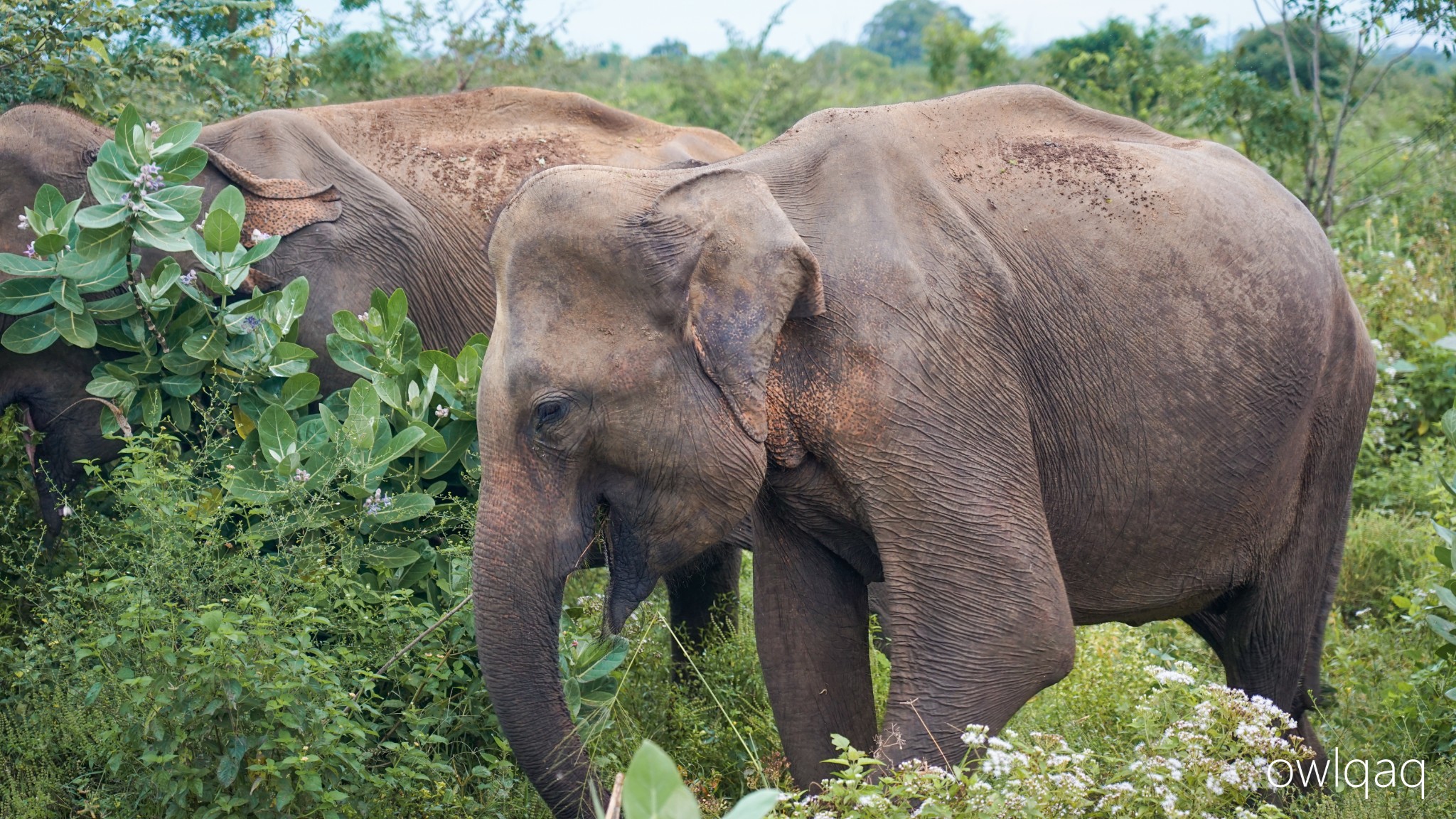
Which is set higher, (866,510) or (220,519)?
(866,510)

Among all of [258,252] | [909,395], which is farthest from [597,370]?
[258,252]

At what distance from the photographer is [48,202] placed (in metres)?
4.10

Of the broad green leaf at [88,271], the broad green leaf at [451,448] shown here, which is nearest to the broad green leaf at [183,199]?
the broad green leaf at [88,271]

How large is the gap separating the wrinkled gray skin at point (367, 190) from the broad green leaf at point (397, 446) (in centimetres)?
102

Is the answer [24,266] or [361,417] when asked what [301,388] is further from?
[24,266]

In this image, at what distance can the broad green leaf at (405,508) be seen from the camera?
376cm

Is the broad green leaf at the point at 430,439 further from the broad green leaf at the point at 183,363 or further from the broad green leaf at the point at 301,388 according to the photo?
the broad green leaf at the point at 183,363

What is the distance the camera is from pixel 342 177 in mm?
5074

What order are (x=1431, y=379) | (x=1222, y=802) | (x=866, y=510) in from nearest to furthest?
1. (x=1222, y=802)
2. (x=866, y=510)
3. (x=1431, y=379)

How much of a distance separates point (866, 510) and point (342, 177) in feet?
9.36

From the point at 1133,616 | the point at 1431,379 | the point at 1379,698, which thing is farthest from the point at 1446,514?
the point at 1431,379

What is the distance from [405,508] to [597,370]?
1.16m

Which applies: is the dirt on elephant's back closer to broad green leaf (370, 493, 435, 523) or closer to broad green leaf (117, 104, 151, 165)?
broad green leaf (117, 104, 151, 165)

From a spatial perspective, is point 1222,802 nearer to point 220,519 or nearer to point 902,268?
point 902,268
